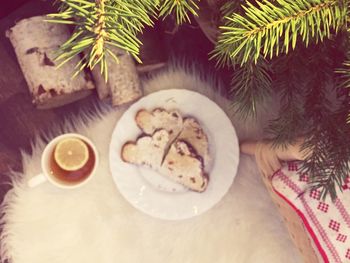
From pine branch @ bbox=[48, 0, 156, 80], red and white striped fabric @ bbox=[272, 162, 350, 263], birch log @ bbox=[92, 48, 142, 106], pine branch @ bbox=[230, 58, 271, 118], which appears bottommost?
red and white striped fabric @ bbox=[272, 162, 350, 263]

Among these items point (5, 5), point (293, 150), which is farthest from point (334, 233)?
point (5, 5)

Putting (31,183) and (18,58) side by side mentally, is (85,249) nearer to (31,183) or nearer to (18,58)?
(31,183)

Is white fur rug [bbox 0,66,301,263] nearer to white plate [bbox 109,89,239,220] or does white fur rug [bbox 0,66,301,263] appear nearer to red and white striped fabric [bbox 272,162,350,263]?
white plate [bbox 109,89,239,220]

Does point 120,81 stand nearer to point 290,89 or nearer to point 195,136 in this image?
point 195,136

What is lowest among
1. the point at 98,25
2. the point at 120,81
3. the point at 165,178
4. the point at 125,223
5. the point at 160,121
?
the point at 125,223

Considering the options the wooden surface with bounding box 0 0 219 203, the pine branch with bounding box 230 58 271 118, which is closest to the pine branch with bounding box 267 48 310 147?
the pine branch with bounding box 230 58 271 118

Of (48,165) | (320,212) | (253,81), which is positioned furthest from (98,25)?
(48,165)
